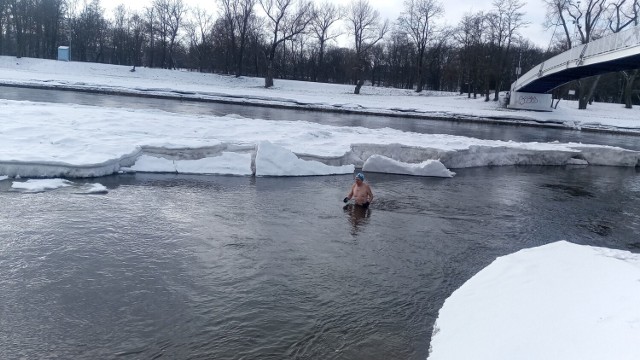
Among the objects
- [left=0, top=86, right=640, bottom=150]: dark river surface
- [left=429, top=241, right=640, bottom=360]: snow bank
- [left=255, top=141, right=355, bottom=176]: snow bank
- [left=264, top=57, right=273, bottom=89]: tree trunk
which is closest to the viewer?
[left=429, top=241, right=640, bottom=360]: snow bank

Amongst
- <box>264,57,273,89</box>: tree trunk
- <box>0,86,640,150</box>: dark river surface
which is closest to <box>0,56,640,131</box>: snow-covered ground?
<box>264,57,273,89</box>: tree trunk

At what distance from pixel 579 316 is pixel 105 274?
638cm

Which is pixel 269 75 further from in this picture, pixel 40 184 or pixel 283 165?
pixel 40 184

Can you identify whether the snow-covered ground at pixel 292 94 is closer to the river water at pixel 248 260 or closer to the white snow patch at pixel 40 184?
the white snow patch at pixel 40 184

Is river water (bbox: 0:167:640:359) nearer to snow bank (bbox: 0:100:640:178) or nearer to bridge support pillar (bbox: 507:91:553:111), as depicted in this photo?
snow bank (bbox: 0:100:640:178)

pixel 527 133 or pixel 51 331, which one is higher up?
pixel 527 133

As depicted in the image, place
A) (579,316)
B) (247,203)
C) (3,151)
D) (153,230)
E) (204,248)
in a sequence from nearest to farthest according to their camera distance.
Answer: (579,316) → (204,248) → (153,230) → (247,203) → (3,151)

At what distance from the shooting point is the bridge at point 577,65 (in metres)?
27.0

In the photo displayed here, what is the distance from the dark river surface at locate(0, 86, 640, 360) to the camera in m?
6.34

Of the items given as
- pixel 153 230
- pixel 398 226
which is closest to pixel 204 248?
pixel 153 230

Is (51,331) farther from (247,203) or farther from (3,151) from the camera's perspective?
(3,151)

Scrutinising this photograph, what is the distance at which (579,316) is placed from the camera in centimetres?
574

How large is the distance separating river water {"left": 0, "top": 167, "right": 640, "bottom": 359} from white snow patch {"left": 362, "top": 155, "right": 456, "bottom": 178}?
2.43 meters

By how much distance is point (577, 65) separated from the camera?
33594 mm
